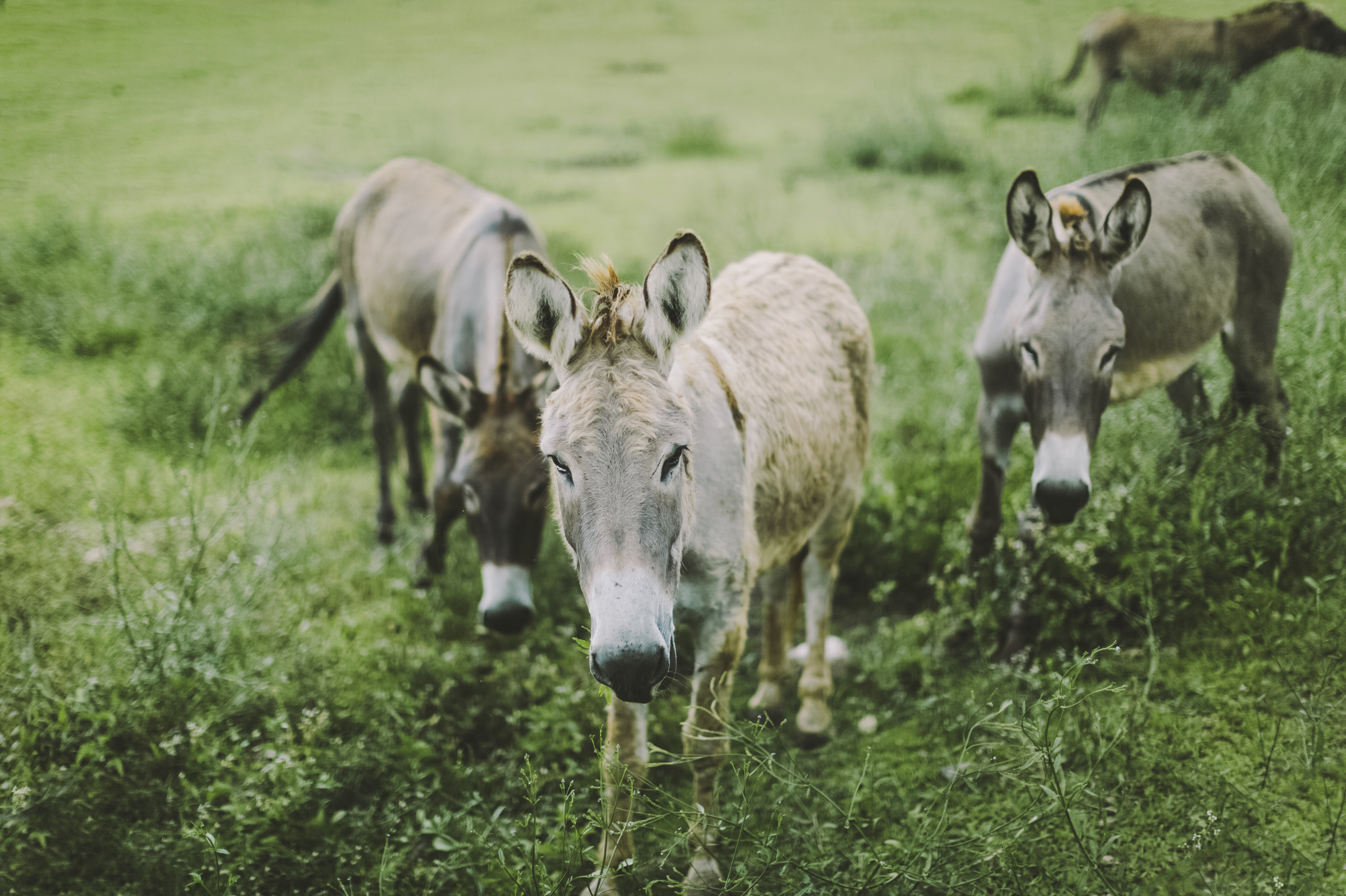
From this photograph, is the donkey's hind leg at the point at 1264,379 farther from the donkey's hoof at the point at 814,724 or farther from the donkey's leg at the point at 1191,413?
the donkey's hoof at the point at 814,724

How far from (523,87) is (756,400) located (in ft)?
25.5

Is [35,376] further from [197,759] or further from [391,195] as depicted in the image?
[197,759]

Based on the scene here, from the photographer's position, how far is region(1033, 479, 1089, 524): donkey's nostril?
270 centimetres

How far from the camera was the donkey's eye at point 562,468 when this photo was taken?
1975 mm

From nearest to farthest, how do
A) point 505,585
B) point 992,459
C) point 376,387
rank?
point 505,585 → point 992,459 → point 376,387

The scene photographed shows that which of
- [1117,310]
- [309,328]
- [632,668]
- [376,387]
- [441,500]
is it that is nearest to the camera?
[632,668]

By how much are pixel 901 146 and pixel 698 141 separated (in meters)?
2.47

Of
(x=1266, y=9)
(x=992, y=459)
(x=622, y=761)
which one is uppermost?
(x=1266, y=9)

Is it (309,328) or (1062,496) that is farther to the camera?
(309,328)

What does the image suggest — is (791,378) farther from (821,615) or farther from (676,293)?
(821,615)

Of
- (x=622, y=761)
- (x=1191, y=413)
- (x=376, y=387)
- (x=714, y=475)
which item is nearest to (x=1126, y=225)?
(x=1191, y=413)

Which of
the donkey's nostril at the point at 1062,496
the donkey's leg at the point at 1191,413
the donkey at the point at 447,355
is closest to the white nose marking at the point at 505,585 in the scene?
the donkey at the point at 447,355

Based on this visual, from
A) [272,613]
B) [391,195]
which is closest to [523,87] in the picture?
[391,195]

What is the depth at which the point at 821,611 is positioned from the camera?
336 centimetres
